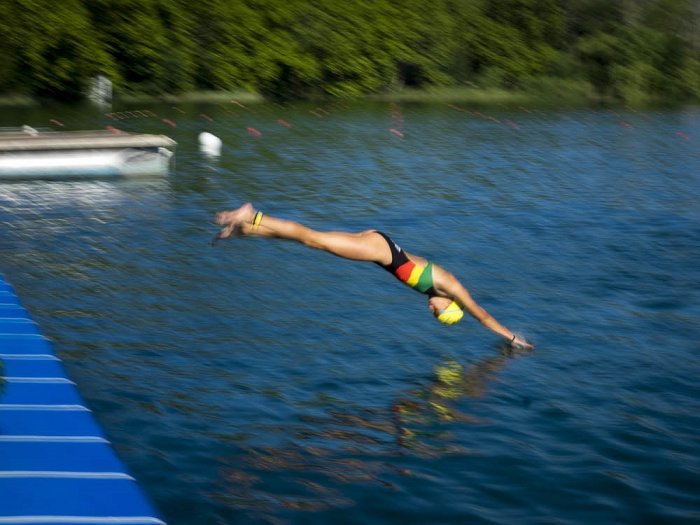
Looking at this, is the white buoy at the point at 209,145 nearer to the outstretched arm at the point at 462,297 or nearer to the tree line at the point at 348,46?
the tree line at the point at 348,46

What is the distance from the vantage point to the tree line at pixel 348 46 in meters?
30.8

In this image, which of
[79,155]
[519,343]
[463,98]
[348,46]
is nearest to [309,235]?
[519,343]

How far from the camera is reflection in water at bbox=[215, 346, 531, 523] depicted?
663 cm

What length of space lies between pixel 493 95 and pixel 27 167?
2254 centimetres

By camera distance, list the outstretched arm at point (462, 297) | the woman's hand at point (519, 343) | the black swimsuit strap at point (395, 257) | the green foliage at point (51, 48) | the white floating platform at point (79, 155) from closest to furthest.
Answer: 1. the black swimsuit strap at point (395, 257)
2. the outstretched arm at point (462, 297)
3. the woman's hand at point (519, 343)
4. the white floating platform at point (79, 155)
5. the green foliage at point (51, 48)

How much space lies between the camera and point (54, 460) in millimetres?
6160

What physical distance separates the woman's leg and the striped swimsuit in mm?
55

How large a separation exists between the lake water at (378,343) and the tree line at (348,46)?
43.8 ft

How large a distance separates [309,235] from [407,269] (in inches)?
41.5

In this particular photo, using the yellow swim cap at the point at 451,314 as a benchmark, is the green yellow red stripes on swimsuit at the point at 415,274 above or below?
above

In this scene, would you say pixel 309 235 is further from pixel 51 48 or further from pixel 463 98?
pixel 463 98

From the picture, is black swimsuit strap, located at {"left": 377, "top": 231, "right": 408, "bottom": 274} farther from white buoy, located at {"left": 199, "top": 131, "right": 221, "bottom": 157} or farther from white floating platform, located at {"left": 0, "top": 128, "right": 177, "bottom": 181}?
white buoy, located at {"left": 199, "top": 131, "right": 221, "bottom": 157}

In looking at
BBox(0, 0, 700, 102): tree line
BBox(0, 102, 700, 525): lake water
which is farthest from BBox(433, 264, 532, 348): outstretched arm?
BBox(0, 0, 700, 102): tree line

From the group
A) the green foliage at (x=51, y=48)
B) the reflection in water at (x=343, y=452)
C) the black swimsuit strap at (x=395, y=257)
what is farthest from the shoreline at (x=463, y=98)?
the reflection in water at (x=343, y=452)
